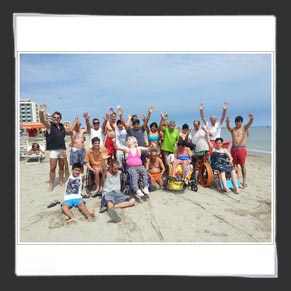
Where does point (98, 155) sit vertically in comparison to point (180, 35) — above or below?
below

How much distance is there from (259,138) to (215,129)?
3.35ft

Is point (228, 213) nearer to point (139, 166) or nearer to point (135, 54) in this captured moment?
point (139, 166)

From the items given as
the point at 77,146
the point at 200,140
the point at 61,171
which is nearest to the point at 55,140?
the point at 77,146

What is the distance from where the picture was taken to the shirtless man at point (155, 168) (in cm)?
574

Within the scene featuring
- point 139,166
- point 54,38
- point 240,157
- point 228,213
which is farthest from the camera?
point 240,157

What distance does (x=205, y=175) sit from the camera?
603cm

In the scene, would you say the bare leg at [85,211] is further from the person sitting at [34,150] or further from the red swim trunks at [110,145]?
the person sitting at [34,150]

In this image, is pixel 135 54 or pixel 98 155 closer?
pixel 135 54

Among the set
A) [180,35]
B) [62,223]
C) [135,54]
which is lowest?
[62,223]

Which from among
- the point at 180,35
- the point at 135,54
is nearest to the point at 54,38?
the point at 135,54

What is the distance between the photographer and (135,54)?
464 cm

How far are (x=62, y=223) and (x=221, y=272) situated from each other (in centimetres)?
308

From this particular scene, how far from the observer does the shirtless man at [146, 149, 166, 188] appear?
574 centimetres

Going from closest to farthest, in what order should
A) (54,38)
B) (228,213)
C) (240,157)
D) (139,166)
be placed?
(54,38), (228,213), (139,166), (240,157)
